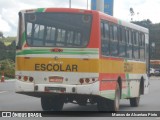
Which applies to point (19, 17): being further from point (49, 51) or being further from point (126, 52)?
point (126, 52)

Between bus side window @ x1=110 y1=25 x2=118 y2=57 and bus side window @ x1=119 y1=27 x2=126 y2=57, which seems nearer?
bus side window @ x1=110 y1=25 x2=118 y2=57

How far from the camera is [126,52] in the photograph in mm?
20625

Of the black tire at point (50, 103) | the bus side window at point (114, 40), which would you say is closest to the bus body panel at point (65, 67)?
the bus side window at point (114, 40)

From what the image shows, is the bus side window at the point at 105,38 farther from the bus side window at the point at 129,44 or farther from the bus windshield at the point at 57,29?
the bus side window at the point at 129,44

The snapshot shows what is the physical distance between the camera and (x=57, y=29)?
1739 centimetres

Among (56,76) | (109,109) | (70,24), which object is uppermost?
(70,24)

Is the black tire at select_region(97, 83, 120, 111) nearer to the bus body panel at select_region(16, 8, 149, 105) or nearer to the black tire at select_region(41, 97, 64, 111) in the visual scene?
the bus body panel at select_region(16, 8, 149, 105)

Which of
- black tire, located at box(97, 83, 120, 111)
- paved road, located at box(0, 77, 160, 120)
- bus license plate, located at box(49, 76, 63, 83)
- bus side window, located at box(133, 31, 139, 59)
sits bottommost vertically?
paved road, located at box(0, 77, 160, 120)

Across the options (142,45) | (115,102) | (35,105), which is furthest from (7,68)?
(115,102)

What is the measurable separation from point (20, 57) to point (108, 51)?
2762mm

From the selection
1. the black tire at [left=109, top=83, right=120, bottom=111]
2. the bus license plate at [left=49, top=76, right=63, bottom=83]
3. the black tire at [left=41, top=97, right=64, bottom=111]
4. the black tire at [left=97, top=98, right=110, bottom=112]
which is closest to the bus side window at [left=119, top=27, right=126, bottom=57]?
the black tire at [left=109, top=83, right=120, bottom=111]

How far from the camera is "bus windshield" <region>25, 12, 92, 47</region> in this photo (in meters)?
17.2

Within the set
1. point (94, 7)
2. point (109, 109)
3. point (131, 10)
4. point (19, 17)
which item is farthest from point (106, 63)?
point (131, 10)

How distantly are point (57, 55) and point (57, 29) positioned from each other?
80cm
